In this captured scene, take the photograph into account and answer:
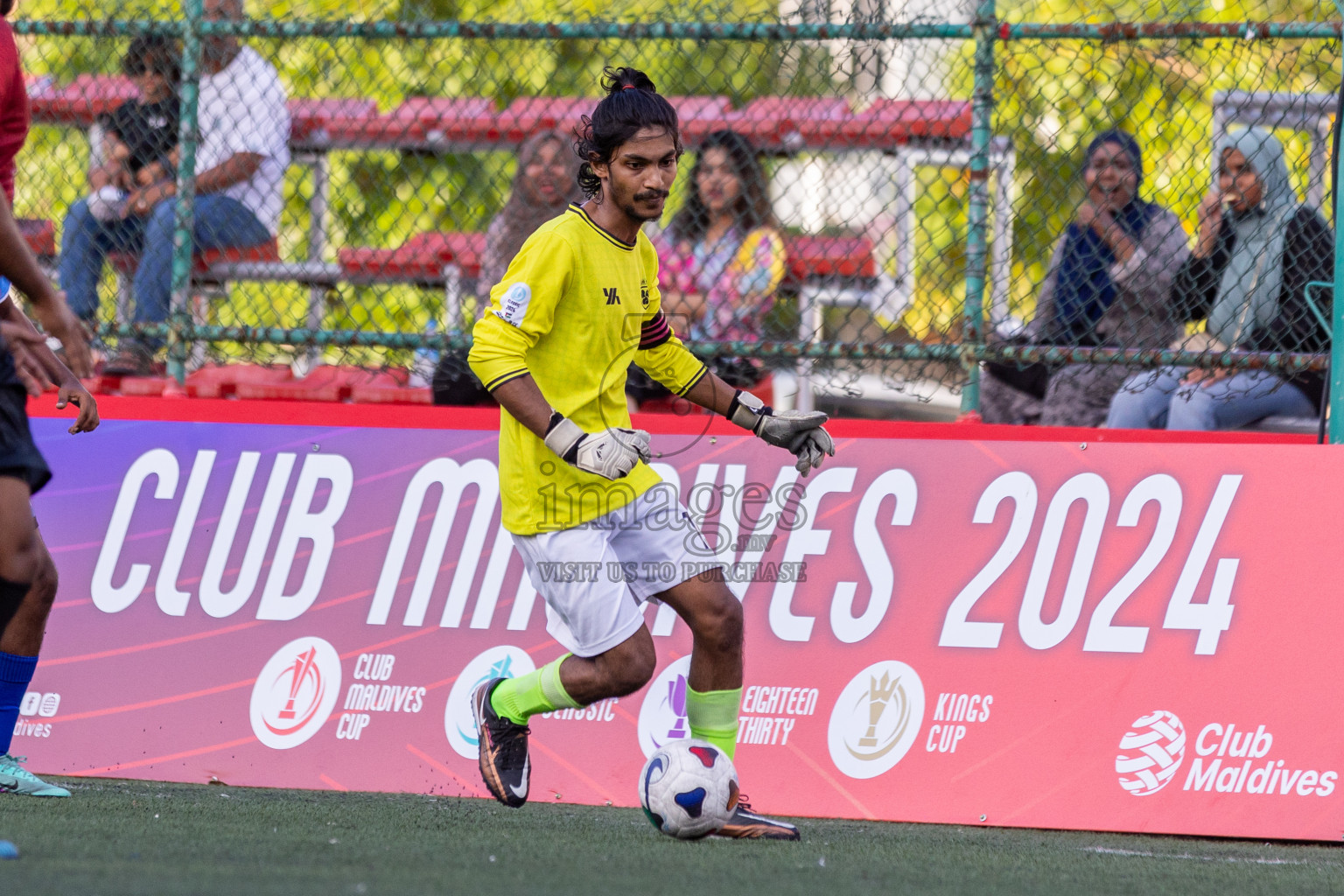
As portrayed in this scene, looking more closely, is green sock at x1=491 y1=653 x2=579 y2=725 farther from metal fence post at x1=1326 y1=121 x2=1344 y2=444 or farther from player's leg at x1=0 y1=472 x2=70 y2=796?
metal fence post at x1=1326 y1=121 x2=1344 y2=444

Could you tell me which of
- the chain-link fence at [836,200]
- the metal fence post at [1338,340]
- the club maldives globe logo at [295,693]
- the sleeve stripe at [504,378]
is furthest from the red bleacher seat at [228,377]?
the metal fence post at [1338,340]

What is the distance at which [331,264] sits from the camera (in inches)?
258

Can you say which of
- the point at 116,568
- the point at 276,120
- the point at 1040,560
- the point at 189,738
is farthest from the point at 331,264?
the point at 1040,560

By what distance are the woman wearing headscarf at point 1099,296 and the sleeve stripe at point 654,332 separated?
5.68 ft

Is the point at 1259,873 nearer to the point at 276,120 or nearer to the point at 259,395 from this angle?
the point at 259,395

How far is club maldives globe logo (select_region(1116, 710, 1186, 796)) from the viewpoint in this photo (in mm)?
4883

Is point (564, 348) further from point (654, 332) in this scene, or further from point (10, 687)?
point (10, 687)

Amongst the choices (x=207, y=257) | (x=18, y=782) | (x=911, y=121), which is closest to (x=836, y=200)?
(x=911, y=121)

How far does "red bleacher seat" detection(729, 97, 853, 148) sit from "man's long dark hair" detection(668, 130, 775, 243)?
0.07m

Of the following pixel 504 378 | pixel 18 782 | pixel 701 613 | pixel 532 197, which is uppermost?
pixel 532 197

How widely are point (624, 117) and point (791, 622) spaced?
1981mm

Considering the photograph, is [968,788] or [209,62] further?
[209,62]

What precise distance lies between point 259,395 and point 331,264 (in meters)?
0.80

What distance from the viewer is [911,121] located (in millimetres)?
5949
